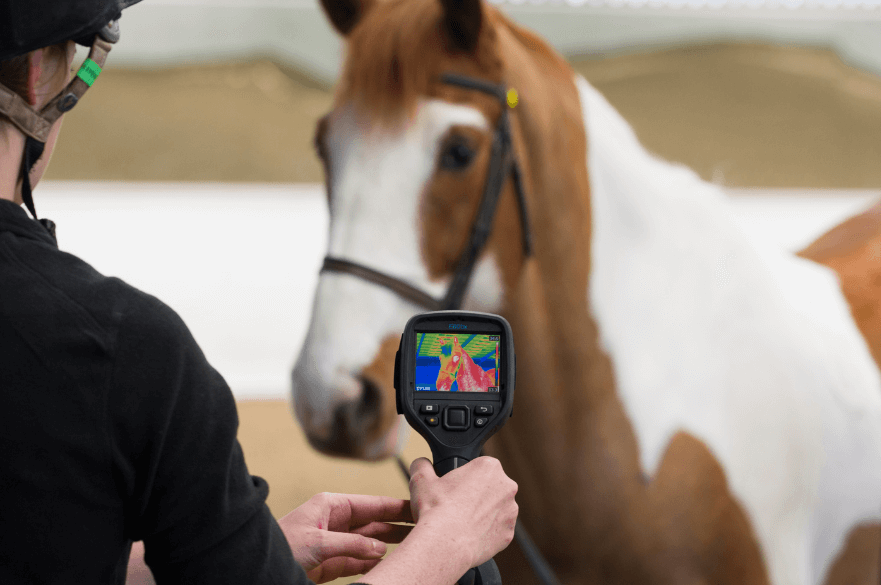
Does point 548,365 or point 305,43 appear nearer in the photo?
point 548,365

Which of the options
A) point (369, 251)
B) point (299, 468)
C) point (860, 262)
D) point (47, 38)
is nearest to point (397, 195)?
point (369, 251)

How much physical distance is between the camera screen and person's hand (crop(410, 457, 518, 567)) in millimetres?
51

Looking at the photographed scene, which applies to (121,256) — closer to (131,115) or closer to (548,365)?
(131,115)

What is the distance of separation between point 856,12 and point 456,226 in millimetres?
4793

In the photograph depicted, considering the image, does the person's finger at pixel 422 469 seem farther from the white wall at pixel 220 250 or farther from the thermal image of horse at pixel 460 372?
the white wall at pixel 220 250

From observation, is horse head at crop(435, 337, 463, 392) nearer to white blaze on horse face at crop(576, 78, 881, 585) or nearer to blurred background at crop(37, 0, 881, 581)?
white blaze on horse face at crop(576, 78, 881, 585)

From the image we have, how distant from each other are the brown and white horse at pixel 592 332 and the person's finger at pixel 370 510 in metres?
0.36

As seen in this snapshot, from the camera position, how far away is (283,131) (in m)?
3.99

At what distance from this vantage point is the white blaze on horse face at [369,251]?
0.85 m

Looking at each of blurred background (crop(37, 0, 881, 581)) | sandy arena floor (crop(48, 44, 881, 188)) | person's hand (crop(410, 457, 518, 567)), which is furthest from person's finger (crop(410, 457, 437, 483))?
sandy arena floor (crop(48, 44, 881, 188))

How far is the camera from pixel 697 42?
4.37 metres

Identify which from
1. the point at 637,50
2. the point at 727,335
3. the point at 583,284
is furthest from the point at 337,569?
the point at 637,50

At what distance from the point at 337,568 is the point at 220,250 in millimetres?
3826

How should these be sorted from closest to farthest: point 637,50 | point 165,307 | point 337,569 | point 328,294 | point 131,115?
point 165,307
point 337,569
point 328,294
point 131,115
point 637,50
